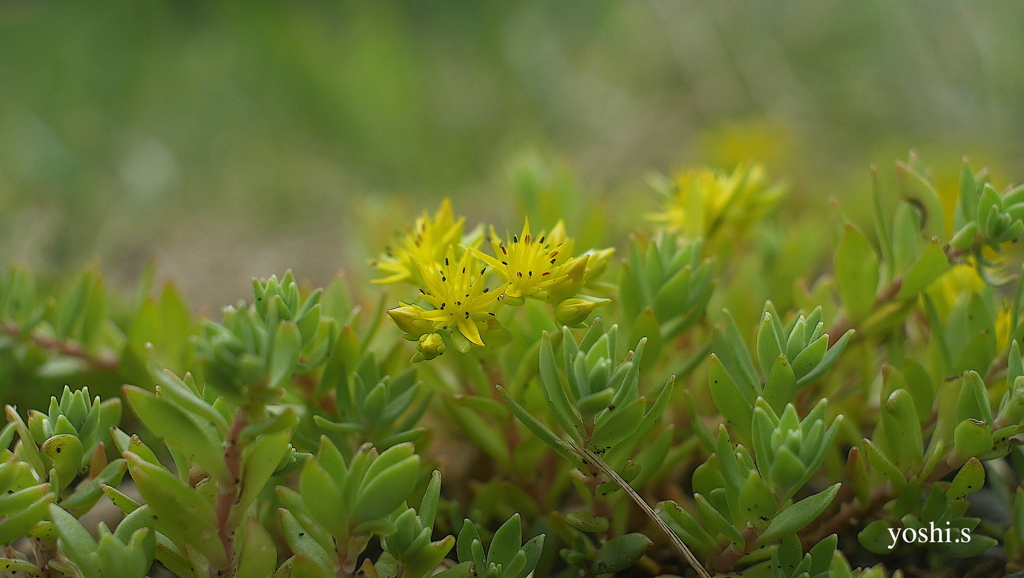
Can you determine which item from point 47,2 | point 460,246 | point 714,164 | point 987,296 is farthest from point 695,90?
point 47,2

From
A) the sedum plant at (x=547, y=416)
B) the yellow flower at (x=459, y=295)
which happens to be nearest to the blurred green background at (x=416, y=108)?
the sedum plant at (x=547, y=416)

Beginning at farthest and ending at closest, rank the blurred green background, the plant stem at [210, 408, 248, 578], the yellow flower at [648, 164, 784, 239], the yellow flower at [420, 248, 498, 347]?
the blurred green background < the yellow flower at [648, 164, 784, 239] < the yellow flower at [420, 248, 498, 347] < the plant stem at [210, 408, 248, 578]

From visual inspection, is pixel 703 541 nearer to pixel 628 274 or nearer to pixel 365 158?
pixel 628 274

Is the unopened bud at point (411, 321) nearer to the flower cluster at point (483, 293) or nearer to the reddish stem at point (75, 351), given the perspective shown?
the flower cluster at point (483, 293)

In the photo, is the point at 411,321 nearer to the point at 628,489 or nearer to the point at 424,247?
the point at 424,247

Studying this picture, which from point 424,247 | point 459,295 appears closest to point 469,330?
point 459,295

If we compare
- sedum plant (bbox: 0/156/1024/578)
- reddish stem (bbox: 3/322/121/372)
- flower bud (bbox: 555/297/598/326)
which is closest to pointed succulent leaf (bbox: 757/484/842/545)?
sedum plant (bbox: 0/156/1024/578)

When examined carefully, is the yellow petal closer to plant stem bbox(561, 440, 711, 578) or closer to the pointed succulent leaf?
plant stem bbox(561, 440, 711, 578)
